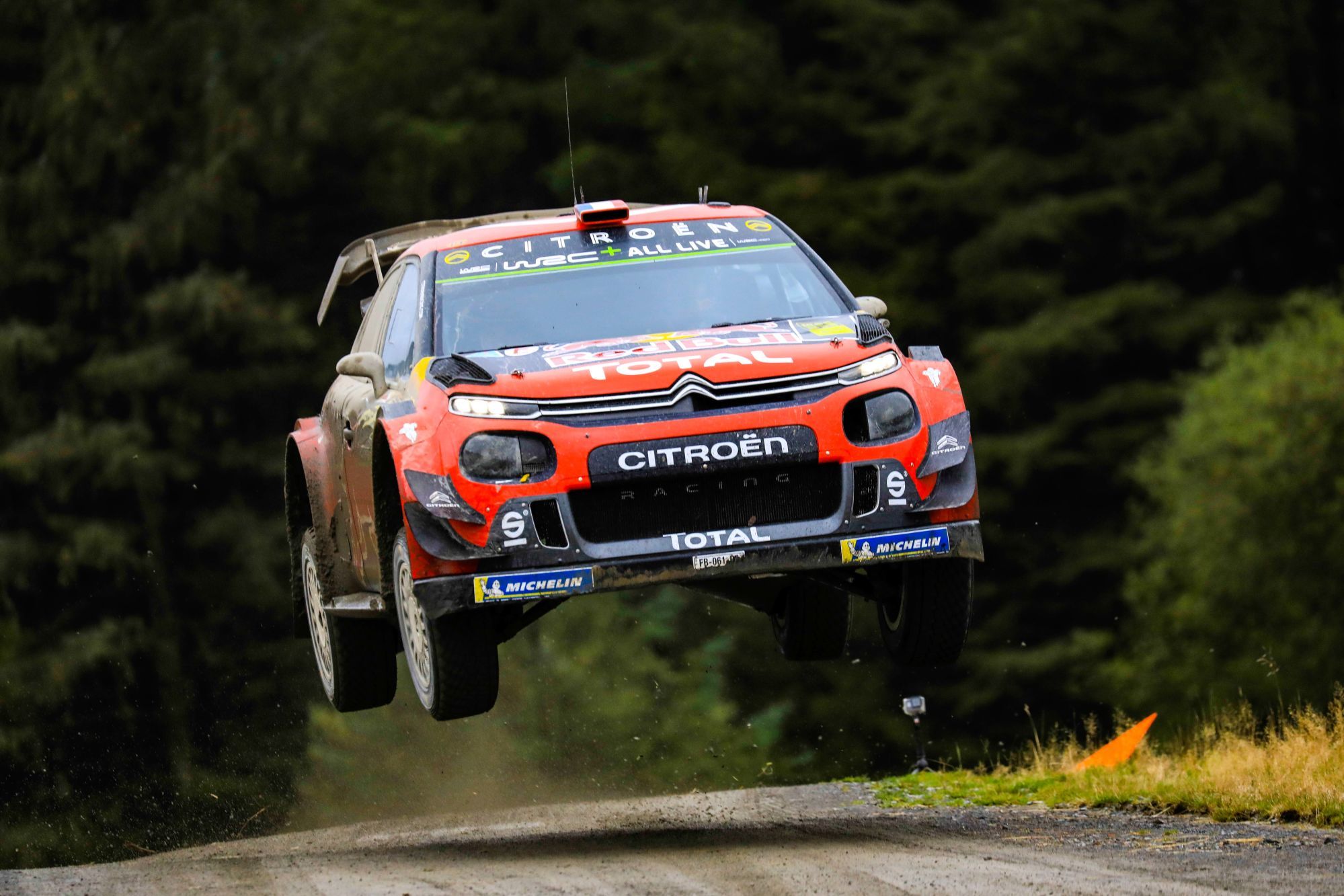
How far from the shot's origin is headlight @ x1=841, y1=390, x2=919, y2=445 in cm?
873

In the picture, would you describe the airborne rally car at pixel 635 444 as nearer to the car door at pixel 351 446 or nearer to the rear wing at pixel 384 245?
the car door at pixel 351 446

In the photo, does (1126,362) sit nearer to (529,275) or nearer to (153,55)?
(153,55)

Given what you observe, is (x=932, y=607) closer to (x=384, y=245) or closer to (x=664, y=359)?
(x=664, y=359)

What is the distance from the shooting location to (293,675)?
3062 centimetres

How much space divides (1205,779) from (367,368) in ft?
14.9

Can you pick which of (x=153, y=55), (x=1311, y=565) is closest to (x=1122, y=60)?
(x=1311, y=565)

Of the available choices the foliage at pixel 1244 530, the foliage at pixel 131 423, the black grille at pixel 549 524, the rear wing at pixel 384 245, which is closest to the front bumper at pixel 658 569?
the black grille at pixel 549 524

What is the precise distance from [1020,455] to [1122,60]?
26.5 feet

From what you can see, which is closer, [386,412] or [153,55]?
[386,412]

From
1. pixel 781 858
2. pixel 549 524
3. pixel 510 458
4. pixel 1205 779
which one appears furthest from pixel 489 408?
pixel 1205 779

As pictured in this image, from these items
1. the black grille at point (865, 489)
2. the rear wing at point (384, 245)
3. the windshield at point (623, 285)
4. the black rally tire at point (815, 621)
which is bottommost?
the black rally tire at point (815, 621)

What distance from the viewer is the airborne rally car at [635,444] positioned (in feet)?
28.0

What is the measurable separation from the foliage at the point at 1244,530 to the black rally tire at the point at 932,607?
25.7m

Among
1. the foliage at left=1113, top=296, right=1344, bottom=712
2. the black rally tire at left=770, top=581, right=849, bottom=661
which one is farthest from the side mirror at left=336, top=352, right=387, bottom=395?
the foliage at left=1113, top=296, right=1344, bottom=712
